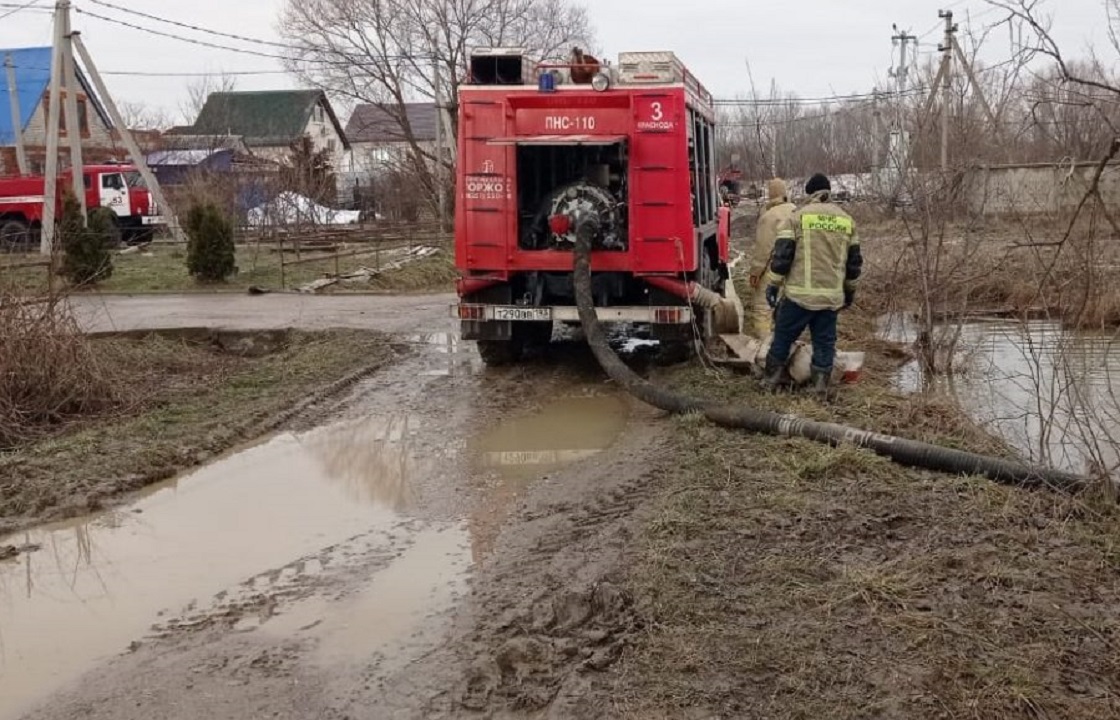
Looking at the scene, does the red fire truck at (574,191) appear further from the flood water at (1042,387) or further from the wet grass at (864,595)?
the wet grass at (864,595)

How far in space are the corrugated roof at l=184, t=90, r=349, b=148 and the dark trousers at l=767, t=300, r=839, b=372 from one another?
52.1 metres

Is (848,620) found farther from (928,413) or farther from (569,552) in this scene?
(928,413)

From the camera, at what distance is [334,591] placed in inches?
199

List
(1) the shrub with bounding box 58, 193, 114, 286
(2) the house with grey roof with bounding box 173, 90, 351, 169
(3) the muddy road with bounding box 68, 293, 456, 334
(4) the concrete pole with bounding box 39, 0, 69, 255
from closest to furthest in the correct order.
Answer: (3) the muddy road with bounding box 68, 293, 456, 334, (1) the shrub with bounding box 58, 193, 114, 286, (4) the concrete pole with bounding box 39, 0, 69, 255, (2) the house with grey roof with bounding box 173, 90, 351, 169

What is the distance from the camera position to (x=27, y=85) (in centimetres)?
4488

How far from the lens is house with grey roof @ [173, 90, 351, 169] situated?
5650cm

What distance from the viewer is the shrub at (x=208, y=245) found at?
65.5ft

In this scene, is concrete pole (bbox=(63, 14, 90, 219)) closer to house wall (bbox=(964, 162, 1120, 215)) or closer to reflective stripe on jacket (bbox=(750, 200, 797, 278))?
reflective stripe on jacket (bbox=(750, 200, 797, 278))

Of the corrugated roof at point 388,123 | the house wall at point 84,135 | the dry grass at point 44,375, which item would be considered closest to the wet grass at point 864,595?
the dry grass at point 44,375

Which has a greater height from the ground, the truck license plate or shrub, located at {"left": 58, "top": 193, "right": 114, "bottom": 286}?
shrub, located at {"left": 58, "top": 193, "right": 114, "bottom": 286}

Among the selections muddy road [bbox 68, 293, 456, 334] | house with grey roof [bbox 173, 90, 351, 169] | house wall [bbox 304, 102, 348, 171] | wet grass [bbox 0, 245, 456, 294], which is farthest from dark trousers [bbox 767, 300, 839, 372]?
house wall [bbox 304, 102, 348, 171]

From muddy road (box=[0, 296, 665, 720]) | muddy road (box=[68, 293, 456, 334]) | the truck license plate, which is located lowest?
muddy road (box=[0, 296, 665, 720])

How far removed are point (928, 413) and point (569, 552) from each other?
3.53 m

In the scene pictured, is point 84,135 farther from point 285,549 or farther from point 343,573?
point 343,573
